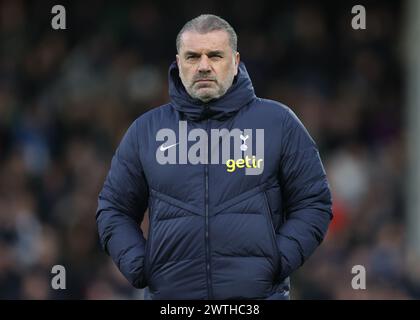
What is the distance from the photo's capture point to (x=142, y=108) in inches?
432

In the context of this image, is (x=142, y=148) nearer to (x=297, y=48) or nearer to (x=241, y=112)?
(x=241, y=112)

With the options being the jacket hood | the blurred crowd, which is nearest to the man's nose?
the jacket hood

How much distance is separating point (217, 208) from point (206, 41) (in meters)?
0.62

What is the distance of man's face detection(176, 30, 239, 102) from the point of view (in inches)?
182

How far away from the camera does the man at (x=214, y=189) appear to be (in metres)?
4.54

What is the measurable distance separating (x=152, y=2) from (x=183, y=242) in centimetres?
718

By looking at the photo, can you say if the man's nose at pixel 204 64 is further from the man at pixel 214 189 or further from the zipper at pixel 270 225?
the zipper at pixel 270 225

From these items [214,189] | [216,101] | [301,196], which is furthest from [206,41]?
[301,196]

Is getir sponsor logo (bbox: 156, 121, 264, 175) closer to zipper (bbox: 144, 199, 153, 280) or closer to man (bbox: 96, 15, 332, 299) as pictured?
man (bbox: 96, 15, 332, 299)

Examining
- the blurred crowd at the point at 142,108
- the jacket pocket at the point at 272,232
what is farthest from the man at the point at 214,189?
the blurred crowd at the point at 142,108

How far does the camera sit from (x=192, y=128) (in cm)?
467

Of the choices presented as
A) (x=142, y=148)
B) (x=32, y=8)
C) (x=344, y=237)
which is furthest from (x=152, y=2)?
(x=142, y=148)

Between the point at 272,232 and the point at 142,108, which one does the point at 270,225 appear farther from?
the point at 142,108

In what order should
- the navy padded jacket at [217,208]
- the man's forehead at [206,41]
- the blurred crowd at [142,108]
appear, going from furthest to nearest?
the blurred crowd at [142,108], the man's forehead at [206,41], the navy padded jacket at [217,208]
